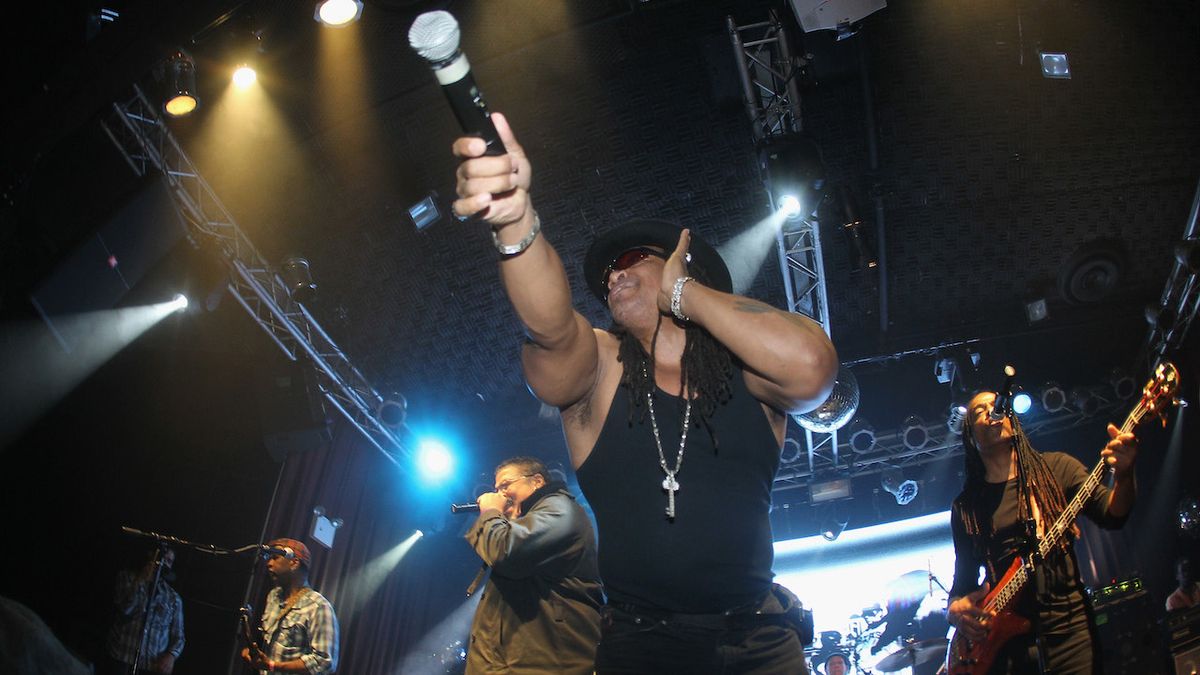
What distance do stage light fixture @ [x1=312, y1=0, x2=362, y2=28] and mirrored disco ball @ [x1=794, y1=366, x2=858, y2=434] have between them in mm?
5425

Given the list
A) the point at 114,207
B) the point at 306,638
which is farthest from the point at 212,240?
the point at 306,638

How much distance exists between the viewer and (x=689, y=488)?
77.1 inches

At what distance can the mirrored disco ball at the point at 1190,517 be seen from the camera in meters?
7.79

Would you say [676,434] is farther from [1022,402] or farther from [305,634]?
[1022,402]

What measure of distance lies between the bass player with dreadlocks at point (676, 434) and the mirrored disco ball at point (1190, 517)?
26.0 feet

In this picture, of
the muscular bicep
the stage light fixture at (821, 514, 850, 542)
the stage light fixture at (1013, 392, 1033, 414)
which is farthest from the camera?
the stage light fixture at (821, 514, 850, 542)

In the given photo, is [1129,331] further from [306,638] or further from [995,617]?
[306,638]

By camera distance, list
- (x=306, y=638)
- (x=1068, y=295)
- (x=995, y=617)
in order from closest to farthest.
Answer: (x=995, y=617) < (x=306, y=638) < (x=1068, y=295)

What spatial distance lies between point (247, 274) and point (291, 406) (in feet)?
5.20

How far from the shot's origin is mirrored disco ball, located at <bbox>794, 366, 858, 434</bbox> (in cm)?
786

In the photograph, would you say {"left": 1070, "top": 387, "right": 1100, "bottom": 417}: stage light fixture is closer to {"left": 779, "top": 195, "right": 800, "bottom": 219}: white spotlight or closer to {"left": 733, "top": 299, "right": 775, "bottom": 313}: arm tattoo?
{"left": 779, "top": 195, "right": 800, "bottom": 219}: white spotlight

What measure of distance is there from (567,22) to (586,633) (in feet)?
16.0

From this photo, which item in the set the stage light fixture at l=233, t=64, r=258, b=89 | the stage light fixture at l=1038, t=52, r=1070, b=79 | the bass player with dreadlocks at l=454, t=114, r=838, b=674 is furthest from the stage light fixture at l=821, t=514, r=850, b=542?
the bass player with dreadlocks at l=454, t=114, r=838, b=674

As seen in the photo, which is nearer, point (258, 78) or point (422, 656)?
point (258, 78)
